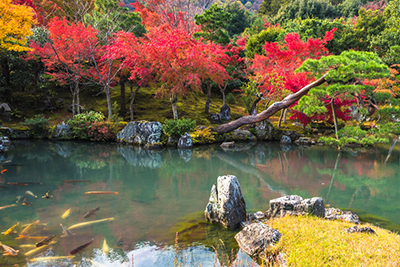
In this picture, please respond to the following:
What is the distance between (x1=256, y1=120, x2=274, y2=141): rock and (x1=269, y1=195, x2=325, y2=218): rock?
10.0m

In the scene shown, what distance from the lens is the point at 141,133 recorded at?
41.9 feet

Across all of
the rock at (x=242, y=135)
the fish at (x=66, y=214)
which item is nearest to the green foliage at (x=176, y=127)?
the rock at (x=242, y=135)

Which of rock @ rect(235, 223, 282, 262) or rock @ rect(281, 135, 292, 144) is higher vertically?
rock @ rect(281, 135, 292, 144)

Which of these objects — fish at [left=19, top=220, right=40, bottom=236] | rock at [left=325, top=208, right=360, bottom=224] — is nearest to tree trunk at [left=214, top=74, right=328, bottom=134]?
rock at [left=325, top=208, right=360, bottom=224]

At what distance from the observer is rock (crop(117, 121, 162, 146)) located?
1257cm

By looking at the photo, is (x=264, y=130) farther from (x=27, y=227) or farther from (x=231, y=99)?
(x=27, y=227)

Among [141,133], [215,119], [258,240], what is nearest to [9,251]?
[258,240]

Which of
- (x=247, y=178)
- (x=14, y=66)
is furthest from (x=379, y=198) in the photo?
(x=14, y=66)

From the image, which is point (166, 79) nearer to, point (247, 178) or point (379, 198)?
point (247, 178)

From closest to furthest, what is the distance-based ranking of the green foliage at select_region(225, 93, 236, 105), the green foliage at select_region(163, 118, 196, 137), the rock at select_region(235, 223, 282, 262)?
the rock at select_region(235, 223, 282, 262)
the green foliage at select_region(163, 118, 196, 137)
the green foliage at select_region(225, 93, 236, 105)

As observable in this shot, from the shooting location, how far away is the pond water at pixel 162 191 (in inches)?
146

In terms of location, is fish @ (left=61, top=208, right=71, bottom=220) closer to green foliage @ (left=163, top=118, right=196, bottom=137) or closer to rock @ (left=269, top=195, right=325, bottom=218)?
rock @ (left=269, top=195, right=325, bottom=218)

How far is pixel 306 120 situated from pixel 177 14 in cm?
1495

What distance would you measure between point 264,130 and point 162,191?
934cm
